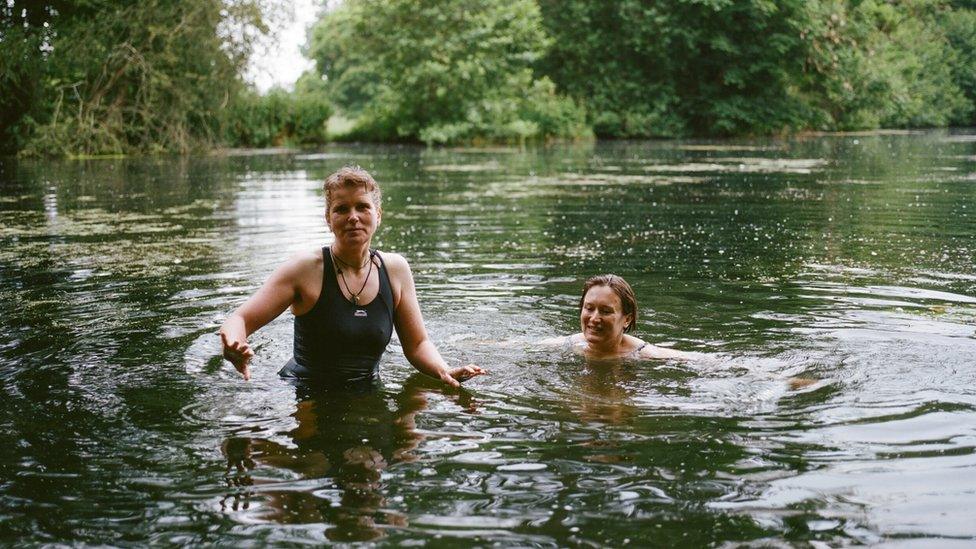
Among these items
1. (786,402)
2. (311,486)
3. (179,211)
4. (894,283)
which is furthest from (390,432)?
(179,211)

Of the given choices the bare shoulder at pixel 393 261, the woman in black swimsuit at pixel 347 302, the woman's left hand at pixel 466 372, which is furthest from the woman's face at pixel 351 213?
the woman's left hand at pixel 466 372

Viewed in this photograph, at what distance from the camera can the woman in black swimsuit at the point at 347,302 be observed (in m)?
4.59

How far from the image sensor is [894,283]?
7844mm

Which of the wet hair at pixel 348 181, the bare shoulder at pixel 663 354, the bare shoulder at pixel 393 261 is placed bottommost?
the bare shoulder at pixel 663 354

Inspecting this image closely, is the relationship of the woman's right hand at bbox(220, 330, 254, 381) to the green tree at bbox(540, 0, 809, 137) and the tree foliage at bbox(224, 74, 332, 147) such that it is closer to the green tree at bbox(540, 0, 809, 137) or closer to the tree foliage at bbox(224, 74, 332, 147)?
the tree foliage at bbox(224, 74, 332, 147)

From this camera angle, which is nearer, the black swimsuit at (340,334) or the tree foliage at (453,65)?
the black swimsuit at (340,334)

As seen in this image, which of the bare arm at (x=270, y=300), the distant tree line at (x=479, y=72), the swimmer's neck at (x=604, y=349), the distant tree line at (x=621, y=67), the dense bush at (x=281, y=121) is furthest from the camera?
the distant tree line at (x=621, y=67)

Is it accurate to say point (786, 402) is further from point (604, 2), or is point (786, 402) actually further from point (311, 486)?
point (604, 2)

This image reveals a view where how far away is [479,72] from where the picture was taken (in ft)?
120

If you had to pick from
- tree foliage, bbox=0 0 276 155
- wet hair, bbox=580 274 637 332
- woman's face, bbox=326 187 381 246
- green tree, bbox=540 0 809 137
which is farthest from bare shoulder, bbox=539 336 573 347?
green tree, bbox=540 0 809 137

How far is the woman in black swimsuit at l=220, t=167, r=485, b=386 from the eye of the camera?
4590 millimetres

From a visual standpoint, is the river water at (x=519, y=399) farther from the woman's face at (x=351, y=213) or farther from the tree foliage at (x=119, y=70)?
the tree foliage at (x=119, y=70)

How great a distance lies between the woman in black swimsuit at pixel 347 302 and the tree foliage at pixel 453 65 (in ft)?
104

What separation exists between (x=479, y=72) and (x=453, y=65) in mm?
1248
